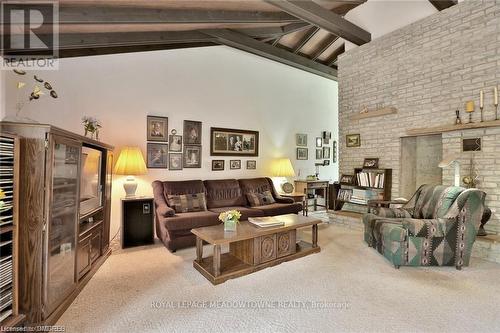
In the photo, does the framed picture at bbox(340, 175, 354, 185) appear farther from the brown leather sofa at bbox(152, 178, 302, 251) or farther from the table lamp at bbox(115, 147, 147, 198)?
the table lamp at bbox(115, 147, 147, 198)

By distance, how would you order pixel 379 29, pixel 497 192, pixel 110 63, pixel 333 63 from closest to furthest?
pixel 497 192, pixel 110 63, pixel 379 29, pixel 333 63

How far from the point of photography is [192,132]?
464 cm

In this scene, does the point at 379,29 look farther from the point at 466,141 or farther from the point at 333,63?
the point at 466,141

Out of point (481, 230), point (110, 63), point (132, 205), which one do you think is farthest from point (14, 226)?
point (481, 230)

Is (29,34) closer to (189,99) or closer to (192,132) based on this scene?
(189,99)

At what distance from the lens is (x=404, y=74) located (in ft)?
14.2

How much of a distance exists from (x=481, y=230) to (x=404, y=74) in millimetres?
2681

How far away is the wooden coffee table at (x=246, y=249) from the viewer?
261 cm

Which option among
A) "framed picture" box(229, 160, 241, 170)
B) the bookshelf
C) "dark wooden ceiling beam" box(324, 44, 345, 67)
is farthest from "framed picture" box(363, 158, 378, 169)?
"dark wooden ceiling beam" box(324, 44, 345, 67)

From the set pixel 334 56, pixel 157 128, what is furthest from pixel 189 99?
pixel 334 56

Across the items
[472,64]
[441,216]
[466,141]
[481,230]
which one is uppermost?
[472,64]

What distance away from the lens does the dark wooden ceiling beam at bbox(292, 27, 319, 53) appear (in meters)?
5.20

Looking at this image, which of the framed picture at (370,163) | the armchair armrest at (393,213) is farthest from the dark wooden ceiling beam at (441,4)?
the armchair armrest at (393,213)

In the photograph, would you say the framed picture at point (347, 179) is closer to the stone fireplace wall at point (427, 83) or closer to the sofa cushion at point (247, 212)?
the stone fireplace wall at point (427, 83)
